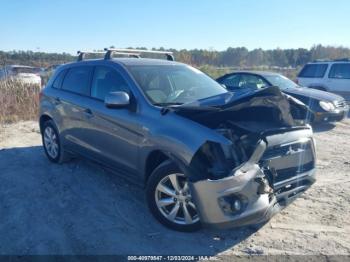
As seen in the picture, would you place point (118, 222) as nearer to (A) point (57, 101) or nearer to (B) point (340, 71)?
(A) point (57, 101)

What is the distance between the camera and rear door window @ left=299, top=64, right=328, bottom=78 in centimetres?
1386

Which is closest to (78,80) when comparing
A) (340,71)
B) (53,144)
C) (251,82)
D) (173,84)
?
(53,144)

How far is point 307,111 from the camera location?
15.2 ft

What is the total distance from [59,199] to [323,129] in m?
7.49

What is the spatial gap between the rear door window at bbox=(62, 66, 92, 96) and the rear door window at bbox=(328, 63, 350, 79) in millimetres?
10839

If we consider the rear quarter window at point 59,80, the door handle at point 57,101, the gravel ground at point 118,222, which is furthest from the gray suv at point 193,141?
the rear quarter window at point 59,80

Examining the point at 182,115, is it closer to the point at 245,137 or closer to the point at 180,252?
the point at 245,137

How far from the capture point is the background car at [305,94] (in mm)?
9648

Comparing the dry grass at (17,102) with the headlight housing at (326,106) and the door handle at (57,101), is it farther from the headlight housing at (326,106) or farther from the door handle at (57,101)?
the headlight housing at (326,106)

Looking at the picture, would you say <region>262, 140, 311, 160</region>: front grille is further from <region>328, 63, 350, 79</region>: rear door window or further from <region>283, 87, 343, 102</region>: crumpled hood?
<region>328, 63, 350, 79</region>: rear door window

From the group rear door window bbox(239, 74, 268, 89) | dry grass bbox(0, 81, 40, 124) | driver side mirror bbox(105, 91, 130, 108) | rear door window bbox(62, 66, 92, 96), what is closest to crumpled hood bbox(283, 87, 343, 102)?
rear door window bbox(239, 74, 268, 89)

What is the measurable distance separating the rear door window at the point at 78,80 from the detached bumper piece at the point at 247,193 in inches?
108

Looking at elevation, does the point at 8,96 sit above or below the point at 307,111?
below

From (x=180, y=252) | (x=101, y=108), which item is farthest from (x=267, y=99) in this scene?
(x=101, y=108)
